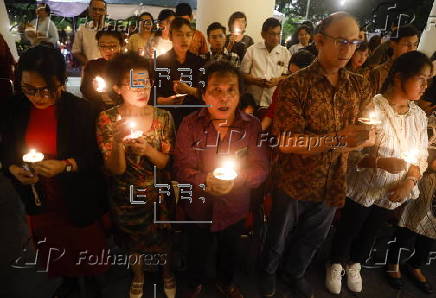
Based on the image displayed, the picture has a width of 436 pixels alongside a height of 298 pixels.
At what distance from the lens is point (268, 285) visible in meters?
2.91

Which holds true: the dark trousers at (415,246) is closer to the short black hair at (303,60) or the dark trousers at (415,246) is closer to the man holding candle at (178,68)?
the short black hair at (303,60)

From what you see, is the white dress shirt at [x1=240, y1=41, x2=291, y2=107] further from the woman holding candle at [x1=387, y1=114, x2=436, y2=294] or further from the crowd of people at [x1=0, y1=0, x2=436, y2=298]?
the woman holding candle at [x1=387, y1=114, x2=436, y2=294]

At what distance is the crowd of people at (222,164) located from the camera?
2188 millimetres

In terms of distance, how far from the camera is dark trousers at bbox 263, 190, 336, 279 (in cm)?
264

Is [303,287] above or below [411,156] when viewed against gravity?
below

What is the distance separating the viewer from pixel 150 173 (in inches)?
97.1

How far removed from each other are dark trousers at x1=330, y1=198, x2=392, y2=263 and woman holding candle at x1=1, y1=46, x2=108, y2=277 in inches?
89.9

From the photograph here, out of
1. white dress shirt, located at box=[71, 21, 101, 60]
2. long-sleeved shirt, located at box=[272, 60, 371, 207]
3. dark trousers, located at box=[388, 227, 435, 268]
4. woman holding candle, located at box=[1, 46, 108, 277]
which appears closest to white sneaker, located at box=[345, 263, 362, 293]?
dark trousers, located at box=[388, 227, 435, 268]

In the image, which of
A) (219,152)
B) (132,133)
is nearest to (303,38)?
(219,152)

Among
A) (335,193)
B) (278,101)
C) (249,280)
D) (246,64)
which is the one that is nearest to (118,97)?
(278,101)

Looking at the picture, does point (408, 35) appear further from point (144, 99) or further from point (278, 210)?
point (144, 99)

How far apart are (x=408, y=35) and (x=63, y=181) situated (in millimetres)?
4197

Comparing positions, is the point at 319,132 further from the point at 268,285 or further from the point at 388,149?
the point at 268,285

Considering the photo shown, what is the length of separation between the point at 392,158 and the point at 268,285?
160cm
